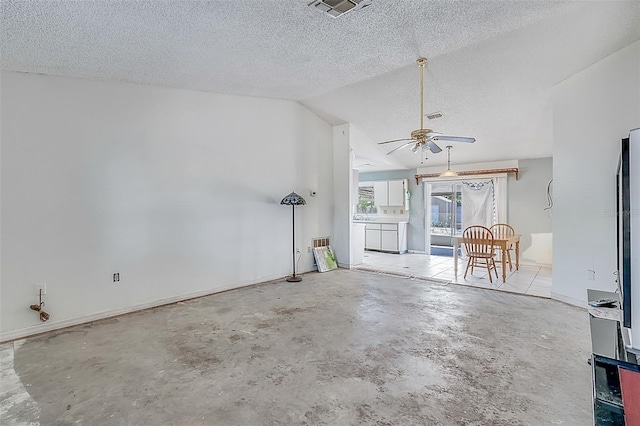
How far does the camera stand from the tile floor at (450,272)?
4.89 metres

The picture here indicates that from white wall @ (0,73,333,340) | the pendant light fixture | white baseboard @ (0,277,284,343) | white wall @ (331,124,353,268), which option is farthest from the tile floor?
Answer: white baseboard @ (0,277,284,343)

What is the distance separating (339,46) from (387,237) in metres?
5.69

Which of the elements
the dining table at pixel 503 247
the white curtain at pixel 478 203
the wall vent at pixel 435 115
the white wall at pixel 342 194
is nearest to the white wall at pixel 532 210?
the white curtain at pixel 478 203

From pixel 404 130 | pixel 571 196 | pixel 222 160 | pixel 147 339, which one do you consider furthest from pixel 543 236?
pixel 147 339

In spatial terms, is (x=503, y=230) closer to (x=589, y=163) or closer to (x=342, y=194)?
(x=589, y=163)

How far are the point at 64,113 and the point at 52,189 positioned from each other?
816mm

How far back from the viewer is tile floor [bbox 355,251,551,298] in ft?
16.0

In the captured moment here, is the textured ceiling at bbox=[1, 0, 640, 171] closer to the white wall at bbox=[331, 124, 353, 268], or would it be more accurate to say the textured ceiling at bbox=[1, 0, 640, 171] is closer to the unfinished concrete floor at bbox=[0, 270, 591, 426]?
the white wall at bbox=[331, 124, 353, 268]

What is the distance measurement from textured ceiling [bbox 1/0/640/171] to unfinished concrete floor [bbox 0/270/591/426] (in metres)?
2.74

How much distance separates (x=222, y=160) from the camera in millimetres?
4695

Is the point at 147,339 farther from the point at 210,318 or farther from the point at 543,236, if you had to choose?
the point at 543,236

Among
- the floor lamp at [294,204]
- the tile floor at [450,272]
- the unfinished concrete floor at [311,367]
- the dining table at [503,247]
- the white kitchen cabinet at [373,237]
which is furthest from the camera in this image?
the white kitchen cabinet at [373,237]

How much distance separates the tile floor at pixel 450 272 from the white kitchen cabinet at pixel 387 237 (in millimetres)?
336

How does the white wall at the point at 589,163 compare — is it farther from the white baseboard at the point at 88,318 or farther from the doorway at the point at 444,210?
the white baseboard at the point at 88,318
